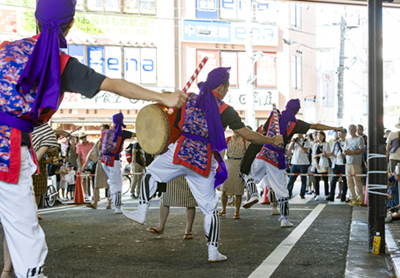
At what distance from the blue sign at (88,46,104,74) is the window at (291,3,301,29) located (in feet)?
38.6

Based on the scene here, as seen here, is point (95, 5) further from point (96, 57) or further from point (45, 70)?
point (45, 70)

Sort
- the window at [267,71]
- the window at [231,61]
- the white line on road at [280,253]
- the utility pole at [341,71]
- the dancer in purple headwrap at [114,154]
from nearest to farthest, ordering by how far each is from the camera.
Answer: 1. the white line on road at [280,253]
2. the dancer in purple headwrap at [114,154]
3. the utility pole at [341,71]
4. the window at [231,61]
5. the window at [267,71]

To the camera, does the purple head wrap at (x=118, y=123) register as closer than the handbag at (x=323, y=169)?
Yes

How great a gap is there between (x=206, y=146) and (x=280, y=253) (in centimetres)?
156

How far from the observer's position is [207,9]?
28.1 metres

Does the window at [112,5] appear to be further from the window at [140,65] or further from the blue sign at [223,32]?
the blue sign at [223,32]

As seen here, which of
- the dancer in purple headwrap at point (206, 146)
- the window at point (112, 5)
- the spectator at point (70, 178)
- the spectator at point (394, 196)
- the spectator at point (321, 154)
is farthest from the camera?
the window at point (112, 5)

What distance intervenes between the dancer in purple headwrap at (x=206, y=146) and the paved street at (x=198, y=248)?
59cm

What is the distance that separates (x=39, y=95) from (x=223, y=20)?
1030 inches

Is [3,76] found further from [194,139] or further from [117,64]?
[117,64]

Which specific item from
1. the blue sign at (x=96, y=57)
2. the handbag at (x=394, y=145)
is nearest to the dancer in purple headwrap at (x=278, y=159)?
the handbag at (x=394, y=145)

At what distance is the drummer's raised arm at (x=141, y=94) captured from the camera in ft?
9.53

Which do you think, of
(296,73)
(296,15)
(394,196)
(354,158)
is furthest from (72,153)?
(296,15)

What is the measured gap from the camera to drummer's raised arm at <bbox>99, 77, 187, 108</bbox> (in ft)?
9.53
